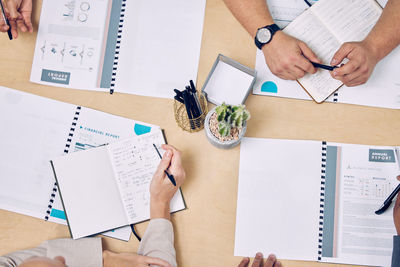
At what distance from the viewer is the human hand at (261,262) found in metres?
1.10

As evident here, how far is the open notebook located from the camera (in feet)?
3.74

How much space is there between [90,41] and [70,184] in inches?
19.7

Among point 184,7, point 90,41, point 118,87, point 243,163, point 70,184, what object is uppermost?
point 184,7

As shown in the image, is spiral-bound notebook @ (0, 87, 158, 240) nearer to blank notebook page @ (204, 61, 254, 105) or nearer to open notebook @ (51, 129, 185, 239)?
open notebook @ (51, 129, 185, 239)

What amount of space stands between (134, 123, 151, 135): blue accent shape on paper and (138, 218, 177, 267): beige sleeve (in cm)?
29

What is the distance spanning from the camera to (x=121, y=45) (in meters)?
1.22

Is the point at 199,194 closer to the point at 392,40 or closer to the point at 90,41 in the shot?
the point at 90,41

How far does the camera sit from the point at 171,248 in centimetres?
110

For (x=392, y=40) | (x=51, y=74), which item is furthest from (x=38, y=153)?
(x=392, y=40)

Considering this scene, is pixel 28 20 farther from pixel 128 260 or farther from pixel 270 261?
pixel 270 261

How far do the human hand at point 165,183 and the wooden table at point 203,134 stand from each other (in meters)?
0.06

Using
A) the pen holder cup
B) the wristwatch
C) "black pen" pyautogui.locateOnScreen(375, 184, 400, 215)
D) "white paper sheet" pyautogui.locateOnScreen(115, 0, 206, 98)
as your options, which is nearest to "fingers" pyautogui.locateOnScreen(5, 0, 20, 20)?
"white paper sheet" pyautogui.locateOnScreen(115, 0, 206, 98)

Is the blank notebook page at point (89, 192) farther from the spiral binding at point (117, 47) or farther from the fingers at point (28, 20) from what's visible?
the fingers at point (28, 20)

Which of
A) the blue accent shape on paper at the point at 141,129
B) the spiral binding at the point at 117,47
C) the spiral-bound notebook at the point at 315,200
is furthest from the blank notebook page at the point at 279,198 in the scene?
the spiral binding at the point at 117,47
